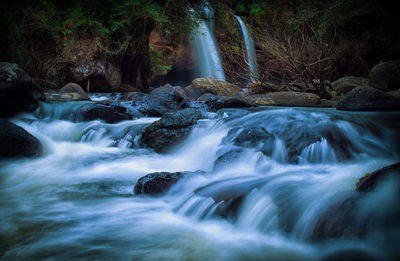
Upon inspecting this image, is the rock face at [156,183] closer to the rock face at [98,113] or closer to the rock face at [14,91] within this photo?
the rock face at [98,113]

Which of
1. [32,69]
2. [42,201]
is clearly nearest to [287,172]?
[42,201]

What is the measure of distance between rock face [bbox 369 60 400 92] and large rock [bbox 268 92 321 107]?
3.16 meters

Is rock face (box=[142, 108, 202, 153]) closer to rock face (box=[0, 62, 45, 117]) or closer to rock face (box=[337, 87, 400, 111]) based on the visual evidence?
rock face (box=[0, 62, 45, 117])

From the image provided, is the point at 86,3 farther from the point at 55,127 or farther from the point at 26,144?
the point at 26,144

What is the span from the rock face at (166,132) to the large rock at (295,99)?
153 inches

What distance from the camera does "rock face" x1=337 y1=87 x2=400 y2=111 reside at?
5559 millimetres

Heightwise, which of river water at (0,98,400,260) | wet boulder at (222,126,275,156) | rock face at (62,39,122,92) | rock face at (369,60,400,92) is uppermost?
rock face at (62,39,122,92)

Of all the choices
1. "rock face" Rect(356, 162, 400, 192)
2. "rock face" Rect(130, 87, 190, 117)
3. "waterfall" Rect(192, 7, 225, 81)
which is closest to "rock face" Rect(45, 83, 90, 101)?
"rock face" Rect(130, 87, 190, 117)

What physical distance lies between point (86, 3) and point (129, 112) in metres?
5.21

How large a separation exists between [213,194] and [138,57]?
392 inches

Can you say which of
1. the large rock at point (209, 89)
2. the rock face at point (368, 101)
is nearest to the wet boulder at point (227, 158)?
the rock face at point (368, 101)

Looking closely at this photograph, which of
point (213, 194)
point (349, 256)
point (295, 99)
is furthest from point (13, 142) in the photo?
point (295, 99)

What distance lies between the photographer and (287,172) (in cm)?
341

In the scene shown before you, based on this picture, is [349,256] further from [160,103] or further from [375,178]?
[160,103]
